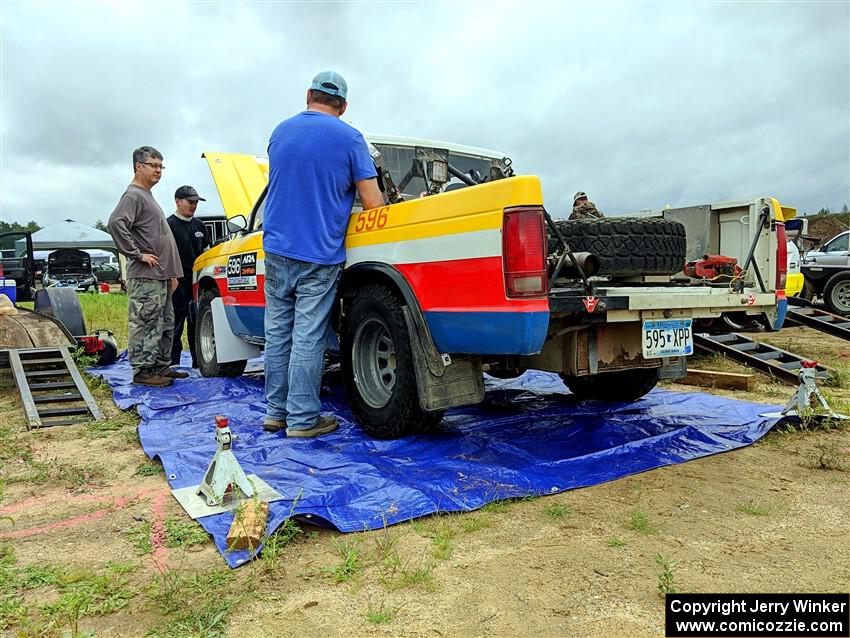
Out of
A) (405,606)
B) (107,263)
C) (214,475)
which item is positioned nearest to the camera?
(405,606)

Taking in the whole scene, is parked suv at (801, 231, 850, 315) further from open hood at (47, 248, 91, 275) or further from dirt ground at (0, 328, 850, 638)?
open hood at (47, 248, 91, 275)

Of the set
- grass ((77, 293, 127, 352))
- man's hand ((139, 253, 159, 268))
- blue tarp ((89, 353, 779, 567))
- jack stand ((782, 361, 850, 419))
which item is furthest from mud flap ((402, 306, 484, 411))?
grass ((77, 293, 127, 352))

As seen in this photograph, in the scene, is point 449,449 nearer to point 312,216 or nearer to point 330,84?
point 312,216

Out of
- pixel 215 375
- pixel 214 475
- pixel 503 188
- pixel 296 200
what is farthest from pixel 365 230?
pixel 215 375

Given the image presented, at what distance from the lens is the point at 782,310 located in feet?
12.8

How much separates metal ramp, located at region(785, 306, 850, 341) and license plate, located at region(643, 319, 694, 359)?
4.44 metres

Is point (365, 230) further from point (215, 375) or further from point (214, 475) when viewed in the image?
point (215, 375)

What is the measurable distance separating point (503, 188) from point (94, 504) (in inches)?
92.5

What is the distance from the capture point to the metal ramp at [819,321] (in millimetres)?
6720

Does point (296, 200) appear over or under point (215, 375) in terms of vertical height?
over

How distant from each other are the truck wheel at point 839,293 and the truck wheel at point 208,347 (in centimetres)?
1135

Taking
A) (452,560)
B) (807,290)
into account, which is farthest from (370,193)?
(807,290)

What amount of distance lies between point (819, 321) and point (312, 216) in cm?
593

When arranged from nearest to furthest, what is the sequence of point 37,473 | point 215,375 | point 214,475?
point 214,475 < point 37,473 < point 215,375
